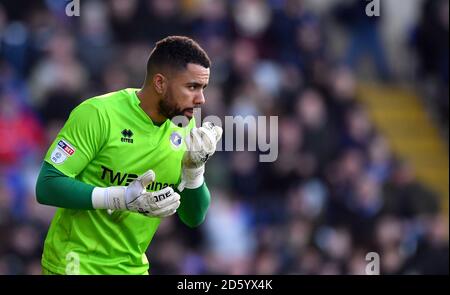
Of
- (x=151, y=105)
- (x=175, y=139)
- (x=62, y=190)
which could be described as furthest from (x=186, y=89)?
(x=62, y=190)

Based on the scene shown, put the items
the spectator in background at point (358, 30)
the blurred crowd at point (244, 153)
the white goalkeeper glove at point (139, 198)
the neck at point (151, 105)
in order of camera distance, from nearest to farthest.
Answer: the white goalkeeper glove at point (139, 198), the neck at point (151, 105), the blurred crowd at point (244, 153), the spectator in background at point (358, 30)

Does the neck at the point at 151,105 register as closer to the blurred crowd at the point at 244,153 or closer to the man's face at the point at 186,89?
the man's face at the point at 186,89

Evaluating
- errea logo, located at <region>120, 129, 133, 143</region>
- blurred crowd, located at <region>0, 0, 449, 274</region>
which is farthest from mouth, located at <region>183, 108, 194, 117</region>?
blurred crowd, located at <region>0, 0, 449, 274</region>

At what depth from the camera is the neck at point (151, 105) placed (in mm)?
6562

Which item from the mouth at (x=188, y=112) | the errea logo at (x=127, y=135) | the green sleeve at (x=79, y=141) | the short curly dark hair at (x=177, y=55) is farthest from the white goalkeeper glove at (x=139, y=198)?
the short curly dark hair at (x=177, y=55)

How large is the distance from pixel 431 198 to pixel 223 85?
276cm

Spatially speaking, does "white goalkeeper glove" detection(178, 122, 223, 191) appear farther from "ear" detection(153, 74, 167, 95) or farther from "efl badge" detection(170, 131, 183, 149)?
"ear" detection(153, 74, 167, 95)

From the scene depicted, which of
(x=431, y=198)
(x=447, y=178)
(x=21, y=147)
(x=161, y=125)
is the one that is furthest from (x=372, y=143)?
(x=161, y=125)

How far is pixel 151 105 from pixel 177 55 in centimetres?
33

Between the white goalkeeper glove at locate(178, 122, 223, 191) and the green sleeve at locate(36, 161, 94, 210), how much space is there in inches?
22.1

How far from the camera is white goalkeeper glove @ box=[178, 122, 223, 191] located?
6.25 meters

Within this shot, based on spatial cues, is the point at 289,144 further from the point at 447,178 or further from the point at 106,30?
the point at 447,178

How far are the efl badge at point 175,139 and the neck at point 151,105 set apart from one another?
112mm

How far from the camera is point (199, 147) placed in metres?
6.25
